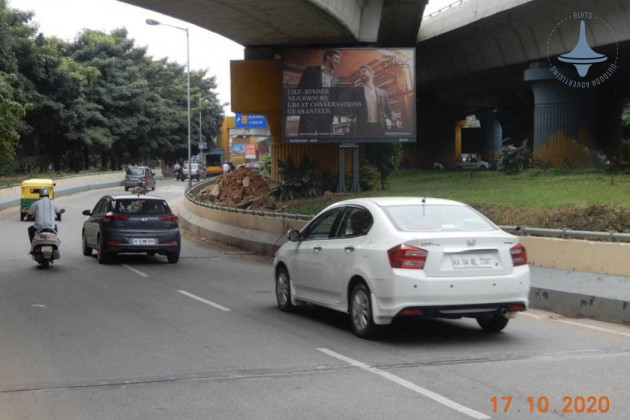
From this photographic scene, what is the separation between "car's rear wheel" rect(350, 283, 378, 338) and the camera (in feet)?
30.8

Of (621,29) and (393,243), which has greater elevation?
(621,29)

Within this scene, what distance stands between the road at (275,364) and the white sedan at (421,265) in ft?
1.42

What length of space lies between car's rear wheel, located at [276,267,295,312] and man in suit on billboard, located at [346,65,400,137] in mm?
15868

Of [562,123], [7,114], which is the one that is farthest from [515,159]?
[7,114]

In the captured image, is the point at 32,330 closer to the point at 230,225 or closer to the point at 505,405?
the point at 505,405

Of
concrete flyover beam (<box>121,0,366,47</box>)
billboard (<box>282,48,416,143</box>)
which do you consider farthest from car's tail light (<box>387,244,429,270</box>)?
billboard (<box>282,48,416,143</box>)

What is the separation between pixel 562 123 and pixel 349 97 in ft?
36.7

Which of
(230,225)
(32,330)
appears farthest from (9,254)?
(32,330)

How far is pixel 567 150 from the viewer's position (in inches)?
1341

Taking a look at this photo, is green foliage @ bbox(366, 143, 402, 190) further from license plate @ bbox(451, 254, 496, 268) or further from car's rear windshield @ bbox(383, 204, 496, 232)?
license plate @ bbox(451, 254, 496, 268)

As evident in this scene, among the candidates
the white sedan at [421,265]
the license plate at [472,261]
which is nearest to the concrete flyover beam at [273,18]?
the white sedan at [421,265]

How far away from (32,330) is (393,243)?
4.79m

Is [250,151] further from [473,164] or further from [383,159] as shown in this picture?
[383,159]

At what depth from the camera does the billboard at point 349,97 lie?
26.9m
